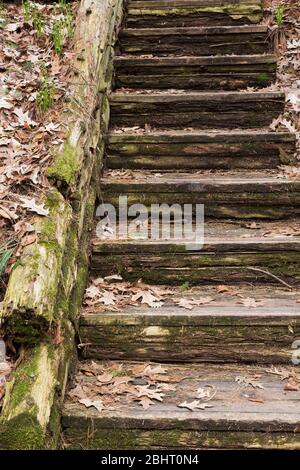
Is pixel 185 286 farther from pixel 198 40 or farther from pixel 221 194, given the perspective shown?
pixel 198 40

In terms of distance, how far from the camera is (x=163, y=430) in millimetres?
2566

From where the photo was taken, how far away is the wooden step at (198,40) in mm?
5262

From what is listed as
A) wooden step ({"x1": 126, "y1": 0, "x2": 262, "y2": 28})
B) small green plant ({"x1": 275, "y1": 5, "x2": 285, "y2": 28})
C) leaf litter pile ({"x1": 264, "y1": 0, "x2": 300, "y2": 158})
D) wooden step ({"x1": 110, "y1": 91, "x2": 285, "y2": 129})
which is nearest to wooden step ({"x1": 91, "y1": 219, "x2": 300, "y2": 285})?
wooden step ({"x1": 110, "y1": 91, "x2": 285, "y2": 129})

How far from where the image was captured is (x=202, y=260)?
135 inches

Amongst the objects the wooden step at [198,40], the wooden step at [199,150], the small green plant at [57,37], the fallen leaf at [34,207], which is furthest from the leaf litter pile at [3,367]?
the wooden step at [198,40]

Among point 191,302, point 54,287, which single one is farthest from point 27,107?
point 191,302

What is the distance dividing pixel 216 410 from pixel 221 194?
5.64 ft

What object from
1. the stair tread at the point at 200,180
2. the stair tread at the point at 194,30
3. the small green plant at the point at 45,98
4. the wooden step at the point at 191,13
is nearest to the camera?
the small green plant at the point at 45,98

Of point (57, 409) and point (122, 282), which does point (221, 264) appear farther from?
point (57, 409)

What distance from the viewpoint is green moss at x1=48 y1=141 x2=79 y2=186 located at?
10.3ft

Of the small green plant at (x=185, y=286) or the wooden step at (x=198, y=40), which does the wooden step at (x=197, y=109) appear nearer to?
the wooden step at (x=198, y=40)

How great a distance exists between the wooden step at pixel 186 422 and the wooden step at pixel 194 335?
0.28 meters

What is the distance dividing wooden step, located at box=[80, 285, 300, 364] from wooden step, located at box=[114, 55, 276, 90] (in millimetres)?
2666

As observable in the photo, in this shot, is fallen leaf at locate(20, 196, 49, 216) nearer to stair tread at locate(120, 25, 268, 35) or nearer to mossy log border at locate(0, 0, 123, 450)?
mossy log border at locate(0, 0, 123, 450)
